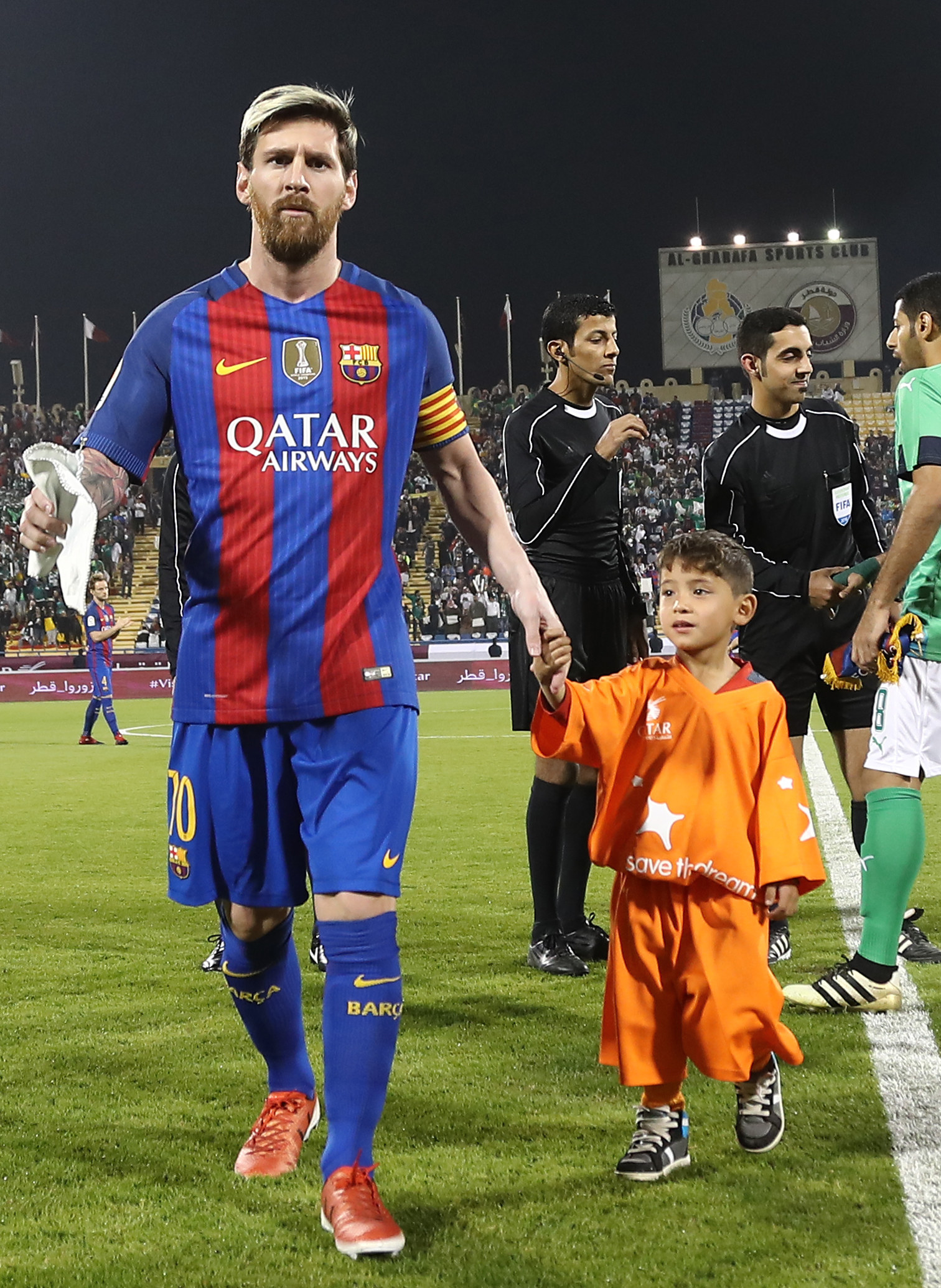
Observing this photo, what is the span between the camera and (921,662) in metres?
4.29

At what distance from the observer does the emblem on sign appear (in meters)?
5.04

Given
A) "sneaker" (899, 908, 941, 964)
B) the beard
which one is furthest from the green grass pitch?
the beard

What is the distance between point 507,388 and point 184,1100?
156 feet

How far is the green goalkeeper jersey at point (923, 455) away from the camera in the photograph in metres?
4.05

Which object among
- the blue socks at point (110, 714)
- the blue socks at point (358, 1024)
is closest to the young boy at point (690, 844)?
the blue socks at point (358, 1024)

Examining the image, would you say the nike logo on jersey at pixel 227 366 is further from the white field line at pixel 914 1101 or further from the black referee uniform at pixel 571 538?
the black referee uniform at pixel 571 538

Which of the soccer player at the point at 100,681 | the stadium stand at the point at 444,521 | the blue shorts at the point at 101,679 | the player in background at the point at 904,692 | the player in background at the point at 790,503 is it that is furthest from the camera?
the stadium stand at the point at 444,521

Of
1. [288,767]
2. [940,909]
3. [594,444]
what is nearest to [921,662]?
[594,444]

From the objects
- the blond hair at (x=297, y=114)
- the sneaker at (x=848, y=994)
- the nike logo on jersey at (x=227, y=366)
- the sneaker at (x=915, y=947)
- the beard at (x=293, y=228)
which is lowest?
the sneaker at (x=915, y=947)

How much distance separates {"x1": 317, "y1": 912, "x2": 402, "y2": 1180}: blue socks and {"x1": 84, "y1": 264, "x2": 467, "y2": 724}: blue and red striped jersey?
1.50 ft

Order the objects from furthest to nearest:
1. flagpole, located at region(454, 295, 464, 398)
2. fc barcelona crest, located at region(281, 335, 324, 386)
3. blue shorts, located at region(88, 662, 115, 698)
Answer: flagpole, located at region(454, 295, 464, 398) < blue shorts, located at region(88, 662, 115, 698) < fc barcelona crest, located at region(281, 335, 324, 386)

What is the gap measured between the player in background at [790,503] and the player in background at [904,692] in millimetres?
584

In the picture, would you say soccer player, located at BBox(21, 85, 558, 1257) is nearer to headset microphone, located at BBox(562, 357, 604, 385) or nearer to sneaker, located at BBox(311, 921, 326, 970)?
sneaker, located at BBox(311, 921, 326, 970)

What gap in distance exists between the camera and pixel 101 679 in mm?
16875
